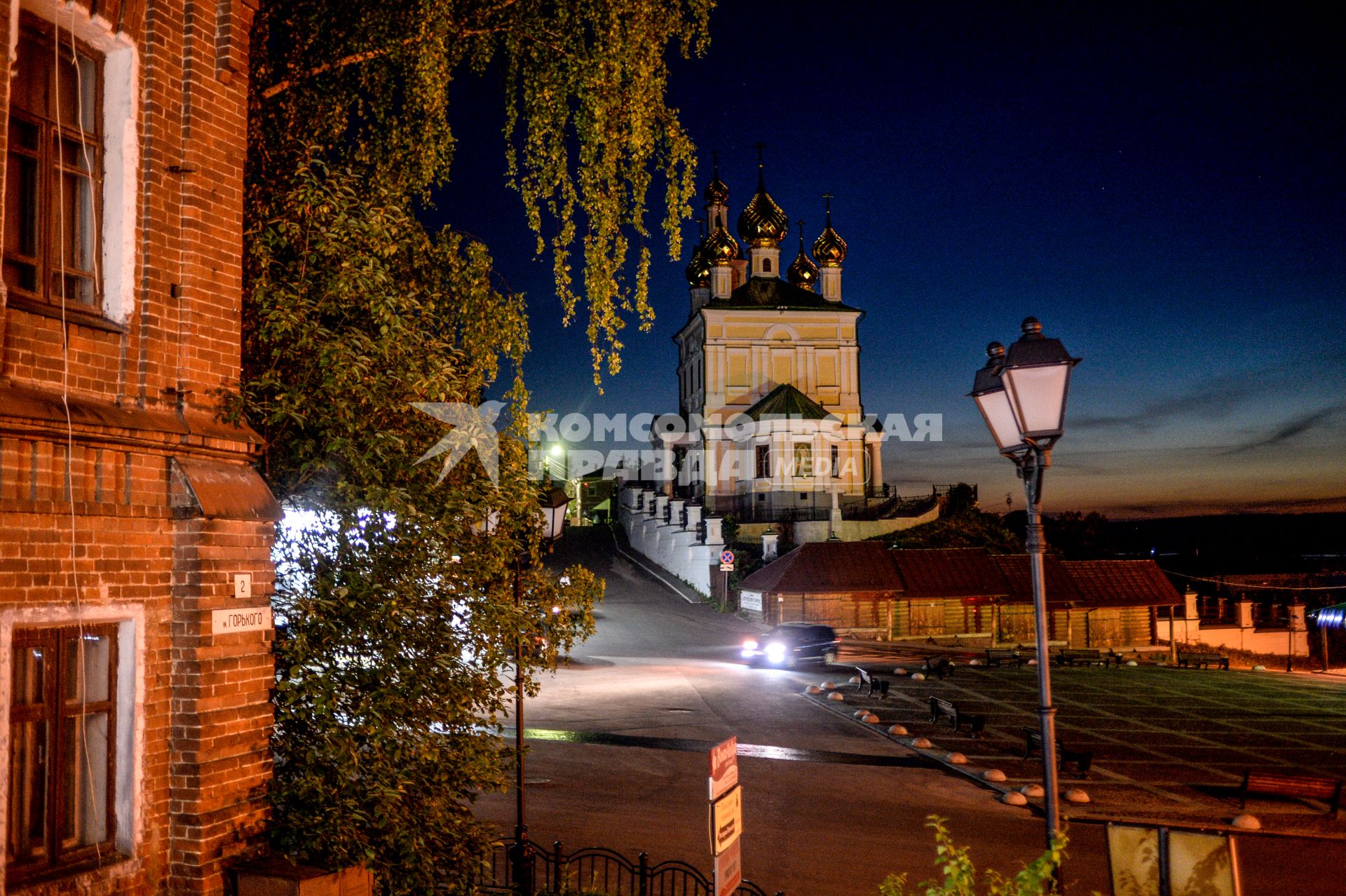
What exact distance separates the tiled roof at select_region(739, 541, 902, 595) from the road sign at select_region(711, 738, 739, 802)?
Answer: 30848 mm

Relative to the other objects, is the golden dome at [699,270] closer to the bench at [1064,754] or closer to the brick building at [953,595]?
the brick building at [953,595]

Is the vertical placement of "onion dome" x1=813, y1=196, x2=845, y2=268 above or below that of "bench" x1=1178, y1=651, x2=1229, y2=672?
above

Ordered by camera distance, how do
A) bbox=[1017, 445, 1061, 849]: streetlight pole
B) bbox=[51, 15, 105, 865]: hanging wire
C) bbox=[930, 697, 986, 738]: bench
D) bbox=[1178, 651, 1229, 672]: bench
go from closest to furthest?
bbox=[51, 15, 105, 865]: hanging wire
bbox=[1017, 445, 1061, 849]: streetlight pole
bbox=[930, 697, 986, 738]: bench
bbox=[1178, 651, 1229, 672]: bench

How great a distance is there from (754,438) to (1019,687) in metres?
32.9

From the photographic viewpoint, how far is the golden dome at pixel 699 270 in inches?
2704

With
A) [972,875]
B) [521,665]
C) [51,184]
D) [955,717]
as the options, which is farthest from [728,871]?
[955,717]

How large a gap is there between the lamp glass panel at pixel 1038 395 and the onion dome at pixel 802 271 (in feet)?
212

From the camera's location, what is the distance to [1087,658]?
1436 inches

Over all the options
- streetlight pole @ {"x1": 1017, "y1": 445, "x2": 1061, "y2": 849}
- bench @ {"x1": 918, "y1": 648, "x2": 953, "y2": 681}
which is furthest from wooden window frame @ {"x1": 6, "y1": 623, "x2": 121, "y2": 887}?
bench @ {"x1": 918, "y1": 648, "x2": 953, "y2": 681}

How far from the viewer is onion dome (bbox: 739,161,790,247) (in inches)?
2660

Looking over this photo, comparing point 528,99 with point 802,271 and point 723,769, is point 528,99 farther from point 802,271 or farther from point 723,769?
point 802,271

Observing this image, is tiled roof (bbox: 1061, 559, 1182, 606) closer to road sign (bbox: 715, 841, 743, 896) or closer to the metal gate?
the metal gate

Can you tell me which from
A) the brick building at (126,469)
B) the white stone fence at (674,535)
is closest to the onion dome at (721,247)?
the white stone fence at (674,535)

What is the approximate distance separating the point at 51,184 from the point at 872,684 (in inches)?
870
